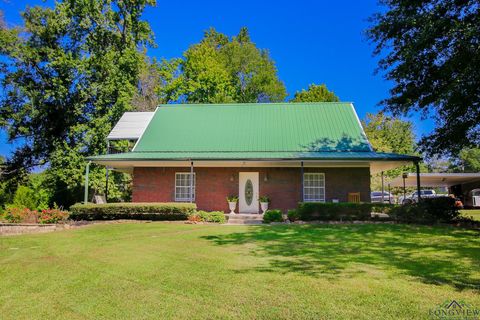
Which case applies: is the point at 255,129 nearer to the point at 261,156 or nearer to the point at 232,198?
the point at 261,156

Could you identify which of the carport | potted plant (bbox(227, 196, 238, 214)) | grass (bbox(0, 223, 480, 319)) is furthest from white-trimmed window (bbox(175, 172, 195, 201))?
the carport

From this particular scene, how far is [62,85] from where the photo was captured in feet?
77.7

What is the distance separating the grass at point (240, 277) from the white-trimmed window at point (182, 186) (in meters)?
8.80

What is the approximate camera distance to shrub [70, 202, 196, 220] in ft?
51.6

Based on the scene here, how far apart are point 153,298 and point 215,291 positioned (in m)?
0.88

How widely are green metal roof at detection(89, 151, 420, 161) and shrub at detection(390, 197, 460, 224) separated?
7.49 ft

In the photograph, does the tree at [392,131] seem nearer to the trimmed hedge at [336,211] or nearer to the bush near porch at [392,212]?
the bush near porch at [392,212]

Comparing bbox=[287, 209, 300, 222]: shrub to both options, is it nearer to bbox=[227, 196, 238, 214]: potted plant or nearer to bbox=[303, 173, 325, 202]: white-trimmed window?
bbox=[303, 173, 325, 202]: white-trimmed window

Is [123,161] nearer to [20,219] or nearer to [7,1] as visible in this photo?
[20,219]

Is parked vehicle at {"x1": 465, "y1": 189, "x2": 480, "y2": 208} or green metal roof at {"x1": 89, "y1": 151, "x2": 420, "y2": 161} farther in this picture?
parked vehicle at {"x1": 465, "y1": 189, "x2": 480, "y2": 208}

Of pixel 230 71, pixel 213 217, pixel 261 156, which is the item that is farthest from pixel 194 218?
pixel 230 71

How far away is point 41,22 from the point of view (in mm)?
24328

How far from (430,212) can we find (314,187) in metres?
5.89

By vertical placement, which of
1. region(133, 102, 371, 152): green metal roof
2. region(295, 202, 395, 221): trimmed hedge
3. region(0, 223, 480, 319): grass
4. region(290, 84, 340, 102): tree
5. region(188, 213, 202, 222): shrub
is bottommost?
region(0, 223, 480, 319): grass
